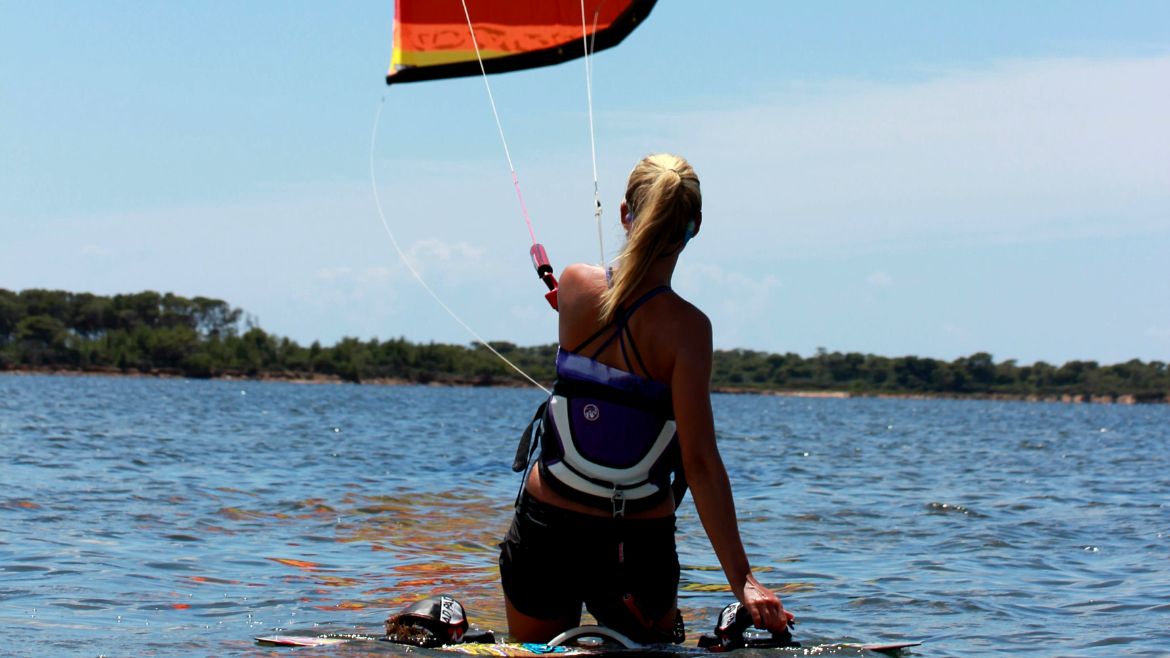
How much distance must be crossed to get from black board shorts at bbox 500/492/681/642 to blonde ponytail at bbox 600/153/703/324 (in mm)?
884

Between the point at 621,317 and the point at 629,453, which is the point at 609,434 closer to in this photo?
the point at 629,453

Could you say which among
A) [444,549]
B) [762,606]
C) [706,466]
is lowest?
[444,549]

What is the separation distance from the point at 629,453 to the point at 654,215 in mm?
933

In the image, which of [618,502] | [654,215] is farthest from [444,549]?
[654,215]

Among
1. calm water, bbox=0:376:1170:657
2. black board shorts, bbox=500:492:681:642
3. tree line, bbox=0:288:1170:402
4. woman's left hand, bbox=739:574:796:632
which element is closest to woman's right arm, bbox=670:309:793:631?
woman's left hand, bbox=739:574:796:632

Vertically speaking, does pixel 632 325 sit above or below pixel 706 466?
above

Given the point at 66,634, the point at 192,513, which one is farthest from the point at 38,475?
the point at 66,634

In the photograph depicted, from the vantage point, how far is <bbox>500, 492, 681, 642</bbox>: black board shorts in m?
4.90

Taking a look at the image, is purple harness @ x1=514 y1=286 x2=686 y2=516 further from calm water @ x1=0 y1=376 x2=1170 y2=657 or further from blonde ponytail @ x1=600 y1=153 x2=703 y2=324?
calm water @ x1=0 y1=376 x2=1170 y2=657

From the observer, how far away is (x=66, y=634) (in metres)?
7.13

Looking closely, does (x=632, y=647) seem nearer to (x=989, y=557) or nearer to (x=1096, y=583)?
(x=1096, y=583)

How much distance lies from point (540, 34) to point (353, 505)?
8172mm

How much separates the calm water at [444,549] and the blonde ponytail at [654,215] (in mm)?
2238

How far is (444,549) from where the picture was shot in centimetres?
1185
